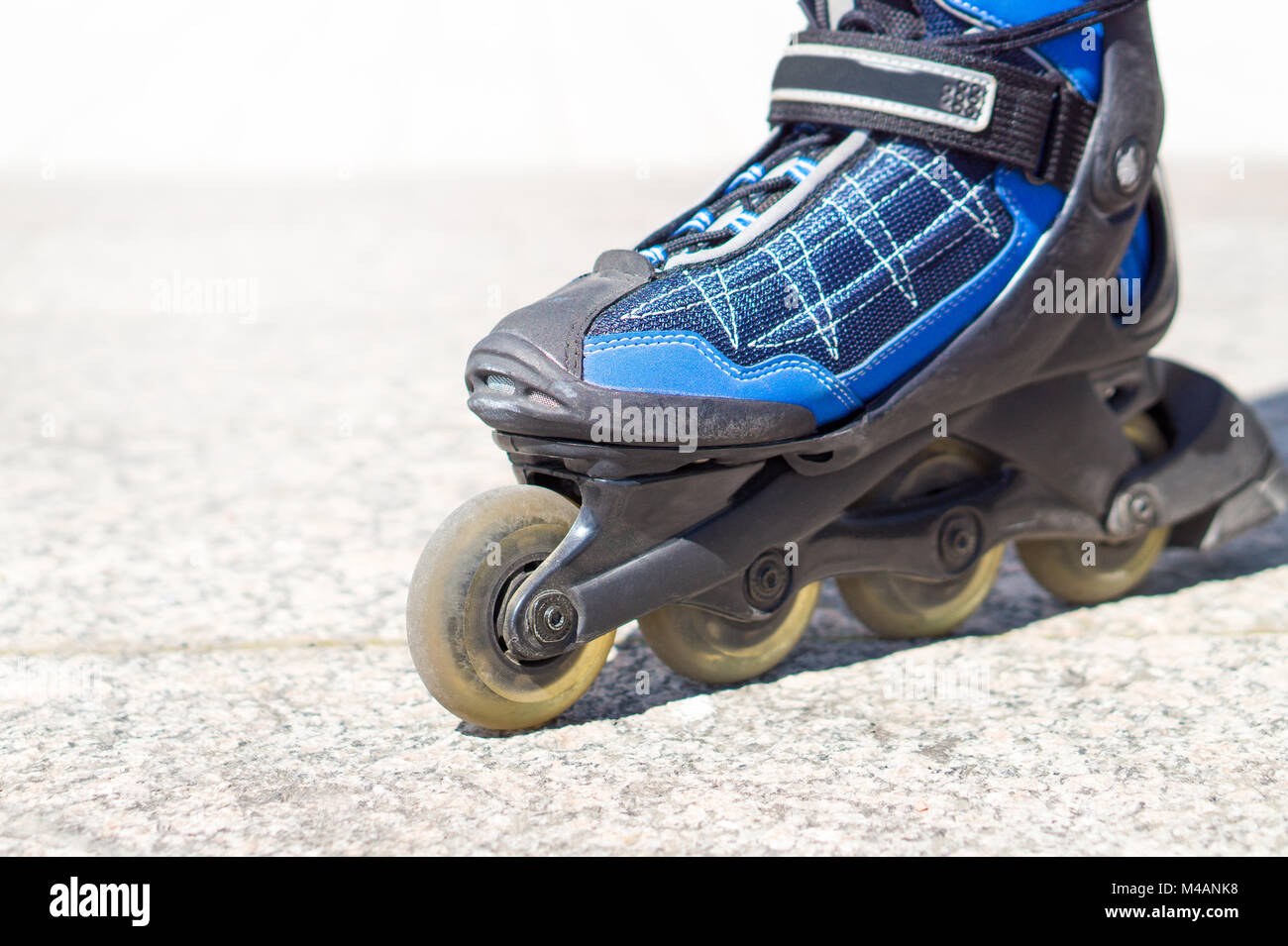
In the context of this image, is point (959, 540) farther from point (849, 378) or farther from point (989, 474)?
point (849, 378)

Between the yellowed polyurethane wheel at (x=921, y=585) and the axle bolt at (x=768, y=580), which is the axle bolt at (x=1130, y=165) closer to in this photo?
the yellowed polyurethane wheel at (x=921, y=585)

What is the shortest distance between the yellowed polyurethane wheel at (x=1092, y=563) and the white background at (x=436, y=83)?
574 centimetres

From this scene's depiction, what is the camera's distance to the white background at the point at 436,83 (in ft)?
27.5

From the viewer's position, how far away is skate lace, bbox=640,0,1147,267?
1.90 m

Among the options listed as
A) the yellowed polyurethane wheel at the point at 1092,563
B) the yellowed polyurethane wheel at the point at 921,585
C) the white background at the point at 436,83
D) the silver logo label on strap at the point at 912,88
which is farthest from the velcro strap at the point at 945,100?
the white background at the point at 436,83

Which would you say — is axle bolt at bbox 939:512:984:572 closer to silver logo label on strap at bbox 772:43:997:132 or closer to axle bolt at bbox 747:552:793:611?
axle bolt at bbox 747:552:793:611

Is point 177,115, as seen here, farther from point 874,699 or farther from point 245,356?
point 874,699

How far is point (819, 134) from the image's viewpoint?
203cm

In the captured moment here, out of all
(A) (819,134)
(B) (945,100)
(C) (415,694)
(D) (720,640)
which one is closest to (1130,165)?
(B) (945,100)

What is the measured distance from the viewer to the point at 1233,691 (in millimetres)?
1909

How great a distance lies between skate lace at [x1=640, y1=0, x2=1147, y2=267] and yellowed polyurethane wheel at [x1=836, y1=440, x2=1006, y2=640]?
45 centimetres

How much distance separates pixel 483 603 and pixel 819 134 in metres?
0.85

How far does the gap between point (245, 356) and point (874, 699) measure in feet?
9.02
